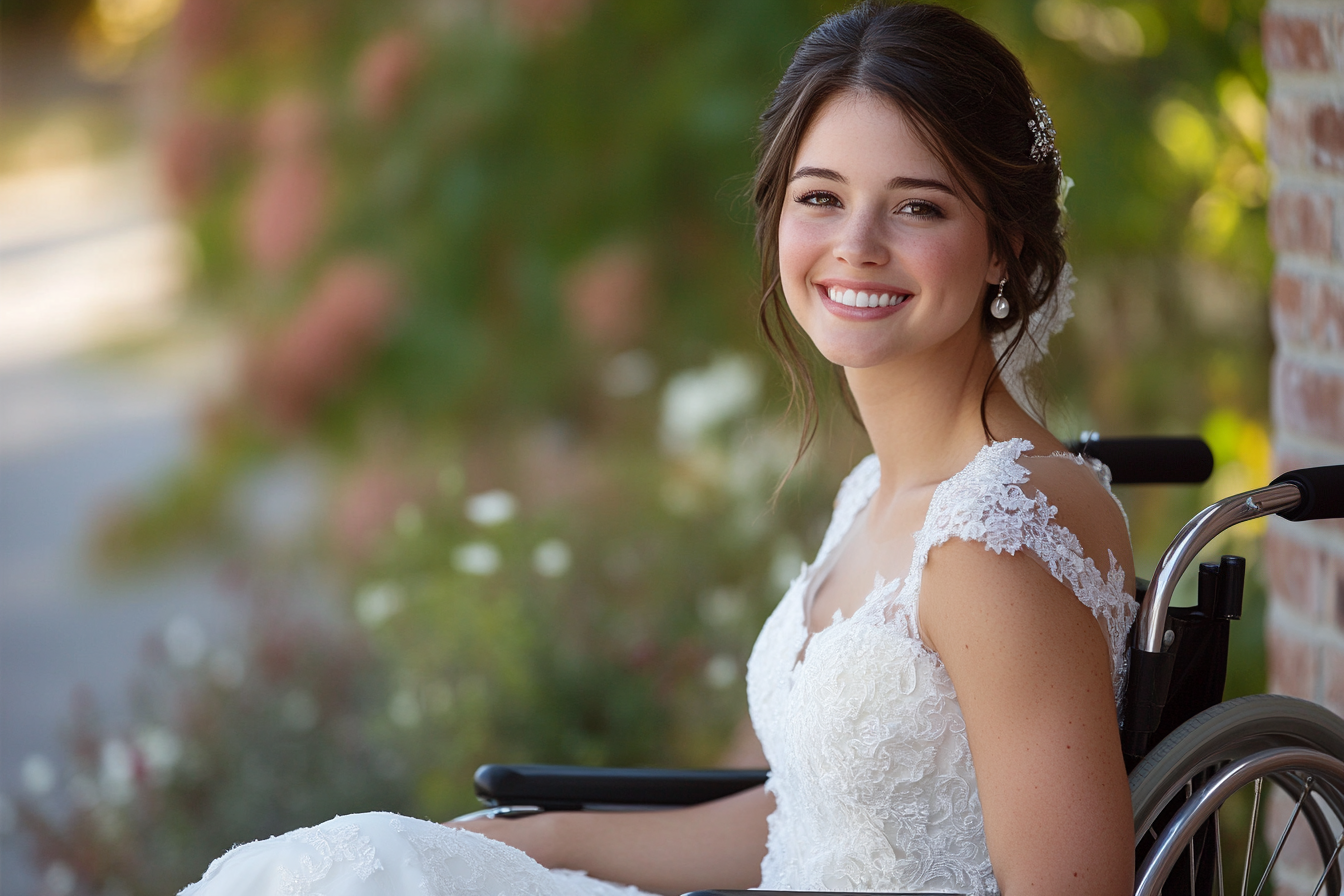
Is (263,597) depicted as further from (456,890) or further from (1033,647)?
(1033,647)

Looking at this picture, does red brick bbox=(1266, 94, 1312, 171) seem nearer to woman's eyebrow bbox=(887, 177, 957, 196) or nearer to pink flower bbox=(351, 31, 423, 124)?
woman's eyebrow bbox=(887, 177, 957, 196)

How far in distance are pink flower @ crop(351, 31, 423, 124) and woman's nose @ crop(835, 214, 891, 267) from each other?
1.72 metres

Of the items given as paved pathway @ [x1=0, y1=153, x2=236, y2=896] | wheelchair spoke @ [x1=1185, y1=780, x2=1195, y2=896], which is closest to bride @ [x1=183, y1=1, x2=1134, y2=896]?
wheelchair spoke @ [x1=1185, y1=780, x2=1195, y2=896]

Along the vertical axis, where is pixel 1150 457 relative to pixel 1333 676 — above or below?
above

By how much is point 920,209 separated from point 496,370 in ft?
5.97

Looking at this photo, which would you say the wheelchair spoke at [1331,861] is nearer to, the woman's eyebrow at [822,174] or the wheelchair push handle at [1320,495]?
the wheelchair push handle at [1320,495]

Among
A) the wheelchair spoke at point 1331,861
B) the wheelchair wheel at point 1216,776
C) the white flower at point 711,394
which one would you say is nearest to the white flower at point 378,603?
the white flower at point 711,394

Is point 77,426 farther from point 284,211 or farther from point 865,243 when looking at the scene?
point 865,243

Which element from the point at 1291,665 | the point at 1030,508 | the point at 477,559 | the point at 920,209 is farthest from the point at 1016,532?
the point at 477,559

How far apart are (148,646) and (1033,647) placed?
2271 mm

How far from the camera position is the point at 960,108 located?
141cm

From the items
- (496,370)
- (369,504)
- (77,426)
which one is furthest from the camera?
(77,426)

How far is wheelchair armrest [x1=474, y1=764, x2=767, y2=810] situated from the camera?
5.63 ft

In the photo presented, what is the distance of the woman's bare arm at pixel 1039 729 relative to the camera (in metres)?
1.19
